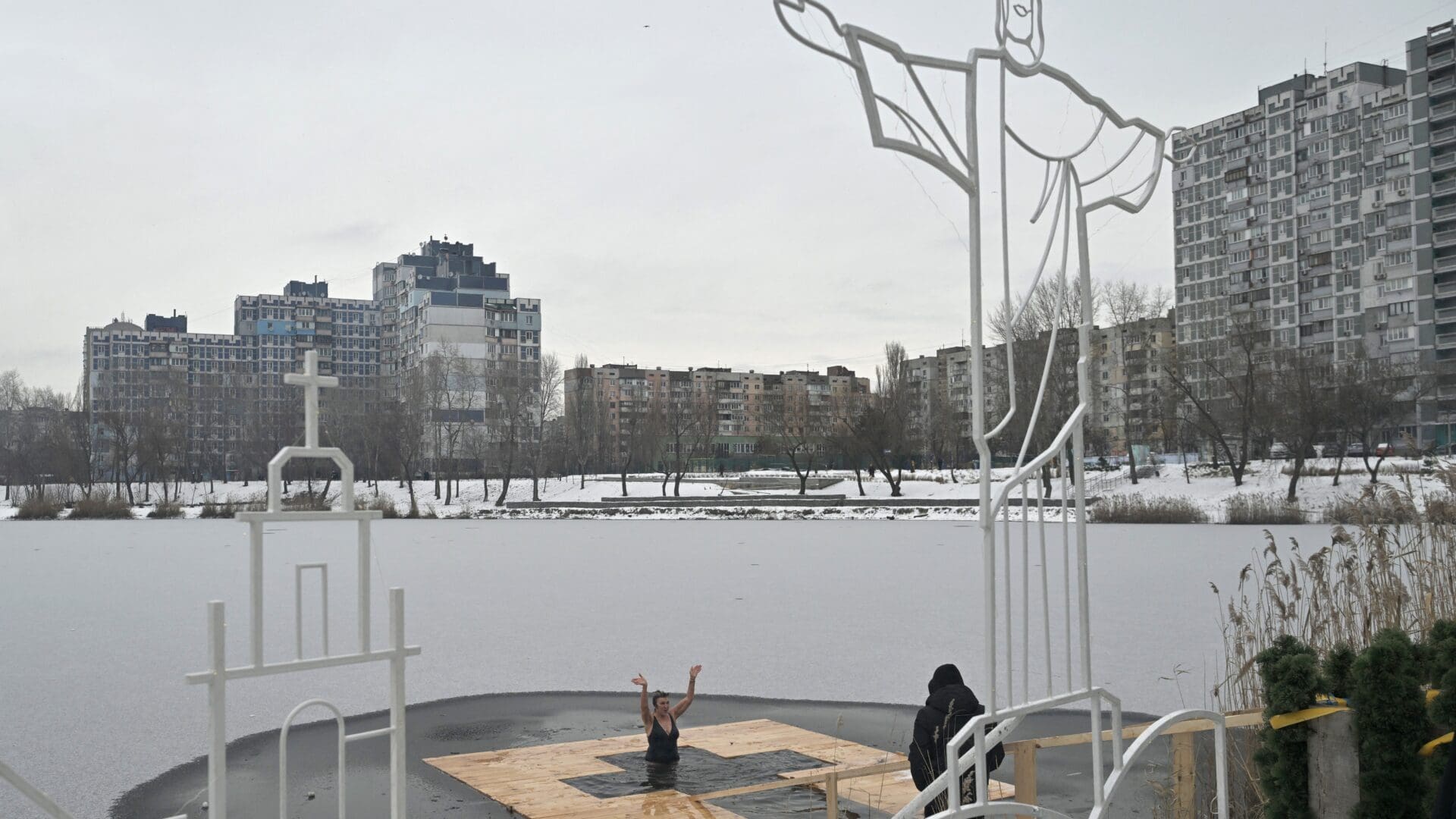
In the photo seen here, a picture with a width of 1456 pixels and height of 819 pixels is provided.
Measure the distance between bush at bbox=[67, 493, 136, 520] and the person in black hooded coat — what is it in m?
40.1

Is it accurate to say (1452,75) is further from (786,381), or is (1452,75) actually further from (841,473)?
(786,381)

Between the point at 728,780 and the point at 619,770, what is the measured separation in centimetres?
68

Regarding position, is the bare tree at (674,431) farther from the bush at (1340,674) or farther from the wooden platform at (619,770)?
the bush at (1340,674)

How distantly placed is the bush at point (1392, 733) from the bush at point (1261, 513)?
27030mm

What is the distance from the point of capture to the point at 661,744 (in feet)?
22.3

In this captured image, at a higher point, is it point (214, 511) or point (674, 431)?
point (674, 431)

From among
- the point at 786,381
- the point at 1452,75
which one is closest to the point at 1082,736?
the point at 1452,75

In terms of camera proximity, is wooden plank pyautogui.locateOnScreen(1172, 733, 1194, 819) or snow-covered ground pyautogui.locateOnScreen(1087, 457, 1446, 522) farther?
snow-covered ground pyautogui.locateOnScreen(1087, 457, 1446, 522)

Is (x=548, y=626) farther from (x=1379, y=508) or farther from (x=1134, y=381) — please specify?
(x=1134, y=381)

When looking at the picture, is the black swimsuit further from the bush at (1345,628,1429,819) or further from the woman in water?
the bush at (1345,628,1429,819)

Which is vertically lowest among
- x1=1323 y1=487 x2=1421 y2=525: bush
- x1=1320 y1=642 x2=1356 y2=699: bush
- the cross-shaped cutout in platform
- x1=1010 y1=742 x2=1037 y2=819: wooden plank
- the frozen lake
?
the frozen lake

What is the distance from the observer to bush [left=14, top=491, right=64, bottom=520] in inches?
1578

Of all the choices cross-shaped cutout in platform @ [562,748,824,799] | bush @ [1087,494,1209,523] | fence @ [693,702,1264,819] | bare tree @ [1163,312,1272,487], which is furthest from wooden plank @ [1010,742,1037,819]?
bare tree @ [1163,312,1272,487]

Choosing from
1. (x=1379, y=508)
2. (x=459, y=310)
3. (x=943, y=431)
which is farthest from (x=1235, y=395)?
(x=459, y=310)
